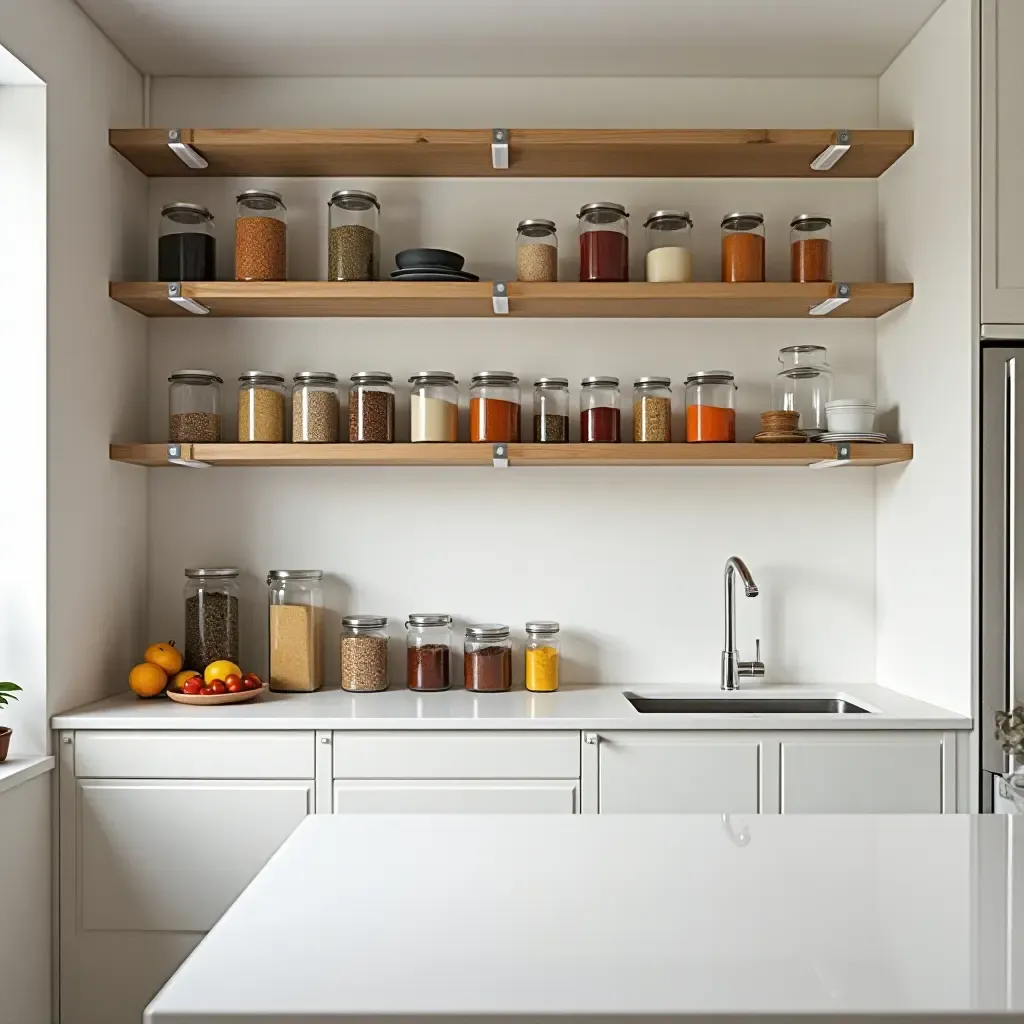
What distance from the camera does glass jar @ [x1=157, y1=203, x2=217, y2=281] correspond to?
2.98 metres

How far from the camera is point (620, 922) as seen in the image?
3.67 feet

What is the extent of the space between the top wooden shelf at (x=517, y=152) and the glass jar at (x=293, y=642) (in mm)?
1192

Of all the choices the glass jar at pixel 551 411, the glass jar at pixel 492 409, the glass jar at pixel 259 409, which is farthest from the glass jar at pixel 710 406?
the glass jar at pixel 259 409

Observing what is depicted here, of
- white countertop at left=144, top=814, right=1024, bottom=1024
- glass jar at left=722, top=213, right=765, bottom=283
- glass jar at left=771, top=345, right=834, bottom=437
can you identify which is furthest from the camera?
glass jar at left=771, top=345, right=834, bottom=437

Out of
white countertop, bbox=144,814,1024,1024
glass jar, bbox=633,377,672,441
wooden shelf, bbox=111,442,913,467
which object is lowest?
white countertop, bbox=144,814,1024,1024

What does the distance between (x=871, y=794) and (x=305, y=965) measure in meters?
1.98

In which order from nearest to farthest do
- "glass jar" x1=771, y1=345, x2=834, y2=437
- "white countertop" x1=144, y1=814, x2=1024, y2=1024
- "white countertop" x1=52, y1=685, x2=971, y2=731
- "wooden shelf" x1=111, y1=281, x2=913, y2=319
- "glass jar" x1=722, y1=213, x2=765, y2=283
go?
"white countertop" x1=144, y1=814, x2=1024, y2=1024 < "white countertop" x1=52, y1=685, x2=971, y2=731 < "wooden shelf" x1=111, y1=281, x2=913, y2=319 < "glass jar" x1=722, y1=213, x2=765, y2=283 < "glass jar" x1=771, y1=345, x2=834, y2=437

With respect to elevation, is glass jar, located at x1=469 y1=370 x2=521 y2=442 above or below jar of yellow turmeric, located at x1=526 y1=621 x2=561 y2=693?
above

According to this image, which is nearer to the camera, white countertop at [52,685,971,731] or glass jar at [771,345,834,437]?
white countertop at [52,685,971,731]

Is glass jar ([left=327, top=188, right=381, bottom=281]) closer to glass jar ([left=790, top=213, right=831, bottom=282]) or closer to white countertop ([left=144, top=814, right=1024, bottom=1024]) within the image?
glass jar ([left=790, top=213, right=831, bottom=282])

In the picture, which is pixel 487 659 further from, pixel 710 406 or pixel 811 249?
pixel 811 249

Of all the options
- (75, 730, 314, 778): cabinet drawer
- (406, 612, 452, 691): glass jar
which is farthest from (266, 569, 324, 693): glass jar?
(75, 730, 314, 778): cabinet drawer

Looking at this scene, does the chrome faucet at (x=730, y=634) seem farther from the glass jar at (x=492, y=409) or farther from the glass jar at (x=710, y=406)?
the glass jar at (x=492, y=409)

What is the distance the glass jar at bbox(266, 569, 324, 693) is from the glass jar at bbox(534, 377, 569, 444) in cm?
79
